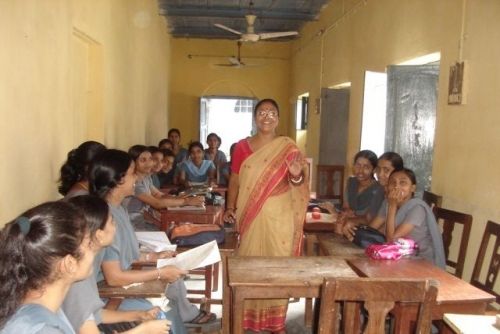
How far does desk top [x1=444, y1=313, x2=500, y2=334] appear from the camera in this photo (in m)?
1.53

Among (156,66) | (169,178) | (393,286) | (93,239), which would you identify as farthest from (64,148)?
(156,66)

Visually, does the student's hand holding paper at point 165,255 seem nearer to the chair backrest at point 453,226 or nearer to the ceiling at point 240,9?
the chair backrest at point 453,226

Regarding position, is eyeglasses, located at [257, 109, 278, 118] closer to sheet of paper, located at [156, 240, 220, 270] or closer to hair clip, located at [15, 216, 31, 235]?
sheet of paper, located at [156, 240, 220, 270]

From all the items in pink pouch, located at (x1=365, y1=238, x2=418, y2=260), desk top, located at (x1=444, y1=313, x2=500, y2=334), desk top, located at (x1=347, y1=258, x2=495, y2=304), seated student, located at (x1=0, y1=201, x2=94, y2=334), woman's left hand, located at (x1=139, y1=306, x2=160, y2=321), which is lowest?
woman's left hand, located at (x1=139, y1=306, x2=160, y2=321)

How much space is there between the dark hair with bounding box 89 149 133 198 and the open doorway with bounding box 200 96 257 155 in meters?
8.39

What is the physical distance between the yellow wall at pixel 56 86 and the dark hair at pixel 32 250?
42.0 inches

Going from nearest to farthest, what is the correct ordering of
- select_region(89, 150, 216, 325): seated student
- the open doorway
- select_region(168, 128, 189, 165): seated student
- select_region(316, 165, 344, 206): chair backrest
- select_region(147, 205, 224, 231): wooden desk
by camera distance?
select_region(89, 150, 216, 325): seated student, select_region(147, 205, 224, 231): wooden desk, select_region(316, 165, 344, 206): chair backrest, select_region(168, 128, 189, 165): seated student, the open doorway

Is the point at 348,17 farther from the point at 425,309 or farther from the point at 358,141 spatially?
the point at 425,309

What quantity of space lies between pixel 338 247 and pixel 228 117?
27.2 ft

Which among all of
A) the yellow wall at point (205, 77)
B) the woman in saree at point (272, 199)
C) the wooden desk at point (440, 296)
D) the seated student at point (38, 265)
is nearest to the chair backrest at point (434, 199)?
the woman in saree at point (272, 199)

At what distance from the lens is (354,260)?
7.57 ft

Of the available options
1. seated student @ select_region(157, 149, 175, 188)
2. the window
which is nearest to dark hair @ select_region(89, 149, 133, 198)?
seated student @ select_region(157, 149, 175, 188)

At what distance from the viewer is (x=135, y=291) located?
6.53 ft

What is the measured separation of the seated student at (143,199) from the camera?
366 centimetres
